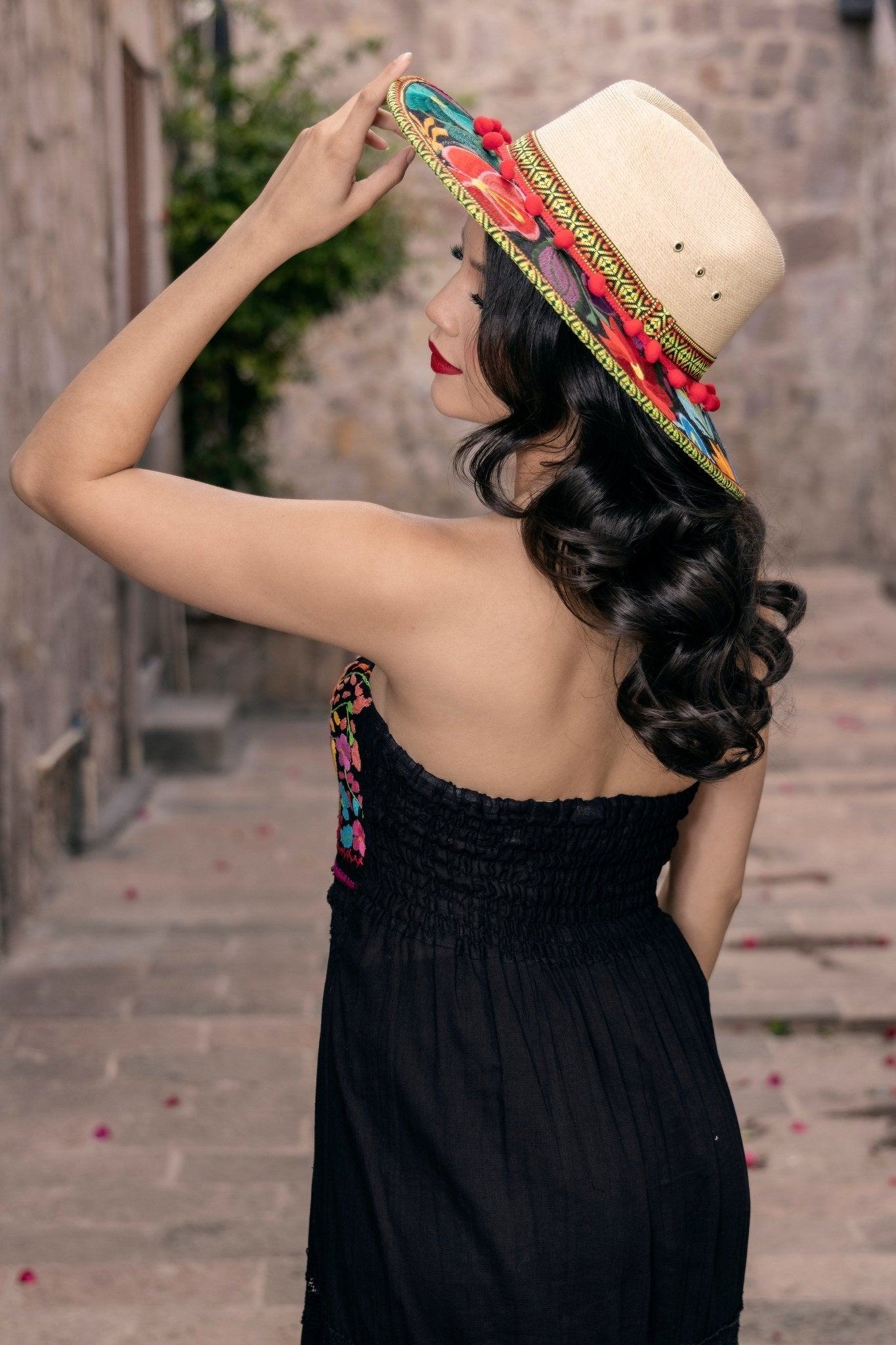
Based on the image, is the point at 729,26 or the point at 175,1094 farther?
the point at 729,26

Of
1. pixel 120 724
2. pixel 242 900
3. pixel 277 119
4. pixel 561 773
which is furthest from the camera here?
pixel 277 119

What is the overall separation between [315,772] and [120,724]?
859 millimetres

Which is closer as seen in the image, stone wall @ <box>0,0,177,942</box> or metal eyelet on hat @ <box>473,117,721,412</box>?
metal eyelet on hat @ <box>473,117,721,412</box>

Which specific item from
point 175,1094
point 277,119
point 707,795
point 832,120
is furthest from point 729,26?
point 707,795

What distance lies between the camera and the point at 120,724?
5969 mm

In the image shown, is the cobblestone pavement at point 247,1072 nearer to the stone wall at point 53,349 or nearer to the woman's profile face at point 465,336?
the stone wall at point 53,349

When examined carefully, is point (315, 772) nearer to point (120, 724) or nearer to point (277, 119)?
point (120, 724)

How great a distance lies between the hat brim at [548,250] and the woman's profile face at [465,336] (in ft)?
0.16

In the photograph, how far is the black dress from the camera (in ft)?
4.03

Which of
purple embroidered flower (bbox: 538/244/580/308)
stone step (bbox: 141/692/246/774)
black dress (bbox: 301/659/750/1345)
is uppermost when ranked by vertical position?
purple embroidered flower (bbox: 538/244/580/308)

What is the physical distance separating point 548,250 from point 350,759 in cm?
47

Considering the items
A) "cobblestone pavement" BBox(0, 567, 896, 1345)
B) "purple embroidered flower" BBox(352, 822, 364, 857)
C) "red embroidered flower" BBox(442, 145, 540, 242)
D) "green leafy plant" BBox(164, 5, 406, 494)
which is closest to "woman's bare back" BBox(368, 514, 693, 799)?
"purple embroidered flower" BBox(352, 822, 364, 857)

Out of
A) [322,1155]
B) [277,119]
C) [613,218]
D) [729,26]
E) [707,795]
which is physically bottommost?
[322,1155]

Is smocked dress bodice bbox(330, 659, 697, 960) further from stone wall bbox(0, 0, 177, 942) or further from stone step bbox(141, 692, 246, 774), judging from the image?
stone step bbox(141, 692, 246, 774)
